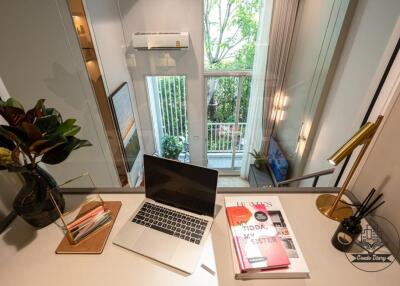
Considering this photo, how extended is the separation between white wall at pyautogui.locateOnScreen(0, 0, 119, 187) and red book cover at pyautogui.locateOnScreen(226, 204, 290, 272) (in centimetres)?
132

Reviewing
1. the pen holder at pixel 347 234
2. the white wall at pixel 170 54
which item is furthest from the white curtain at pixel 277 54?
the pen holder at pixel 347 234

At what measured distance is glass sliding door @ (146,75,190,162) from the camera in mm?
3471

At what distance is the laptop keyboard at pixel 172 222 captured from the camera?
738 mm

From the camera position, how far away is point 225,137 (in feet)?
13.1

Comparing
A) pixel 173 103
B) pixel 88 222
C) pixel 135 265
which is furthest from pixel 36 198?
pixel 173 103

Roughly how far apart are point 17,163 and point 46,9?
1.25 m

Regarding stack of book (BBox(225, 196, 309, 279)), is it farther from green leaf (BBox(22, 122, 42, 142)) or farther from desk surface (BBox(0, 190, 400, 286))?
green leaf (BBox(22, 122, 42, 142))


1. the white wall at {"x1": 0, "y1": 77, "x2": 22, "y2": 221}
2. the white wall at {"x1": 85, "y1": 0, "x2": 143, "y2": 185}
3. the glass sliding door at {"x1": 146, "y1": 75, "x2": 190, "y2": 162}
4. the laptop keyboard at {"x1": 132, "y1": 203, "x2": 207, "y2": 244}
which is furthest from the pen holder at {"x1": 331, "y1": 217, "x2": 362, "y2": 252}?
the glass sliding door at {"x1": 146, "y1": 75, "x2": 190, "y2": 162}

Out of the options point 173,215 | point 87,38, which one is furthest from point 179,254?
point 87,38

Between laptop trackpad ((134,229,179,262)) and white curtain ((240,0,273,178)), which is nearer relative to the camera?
laptop trackpad ((134,229,179,262))

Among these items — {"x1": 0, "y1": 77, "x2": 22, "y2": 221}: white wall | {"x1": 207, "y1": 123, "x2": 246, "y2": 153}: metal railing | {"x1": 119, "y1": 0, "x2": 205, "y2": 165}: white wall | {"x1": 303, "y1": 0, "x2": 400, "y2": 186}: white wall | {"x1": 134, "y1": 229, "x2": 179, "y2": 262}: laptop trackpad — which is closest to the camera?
{"x1": 134, "y1": 229, "x2": 179, "y2": 262}: laptop trackpad

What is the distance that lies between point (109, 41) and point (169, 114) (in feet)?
5.12

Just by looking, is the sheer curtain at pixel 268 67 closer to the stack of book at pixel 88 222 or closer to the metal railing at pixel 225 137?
the metal railing at pixel 225 137

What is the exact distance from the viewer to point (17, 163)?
625 millimetres
